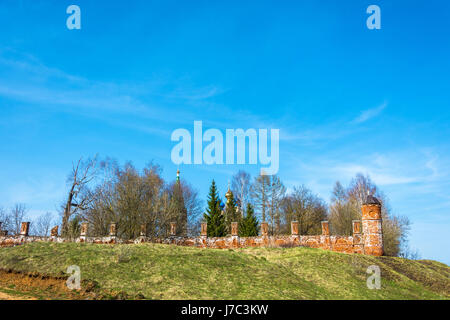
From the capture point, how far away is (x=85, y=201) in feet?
113

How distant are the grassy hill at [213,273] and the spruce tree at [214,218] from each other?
19.0 metres

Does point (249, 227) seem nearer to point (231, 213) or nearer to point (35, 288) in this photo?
point (231, 213)

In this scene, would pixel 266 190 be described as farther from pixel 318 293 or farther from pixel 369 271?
pixel 318 293

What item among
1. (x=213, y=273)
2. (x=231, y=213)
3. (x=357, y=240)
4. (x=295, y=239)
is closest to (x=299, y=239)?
(x=295, y=239)

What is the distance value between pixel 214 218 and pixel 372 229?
61.6 feet

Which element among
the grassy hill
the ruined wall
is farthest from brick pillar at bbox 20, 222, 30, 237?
the grassy hill

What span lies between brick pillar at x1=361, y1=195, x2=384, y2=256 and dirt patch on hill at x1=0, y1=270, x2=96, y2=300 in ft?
62.9

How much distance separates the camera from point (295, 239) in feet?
A: 88.7

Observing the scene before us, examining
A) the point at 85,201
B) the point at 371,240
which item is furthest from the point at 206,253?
the point at 85,201

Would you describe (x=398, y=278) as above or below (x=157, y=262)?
below

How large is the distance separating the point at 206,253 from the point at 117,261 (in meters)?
4.69

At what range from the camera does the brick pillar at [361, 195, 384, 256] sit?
24.3 meters
